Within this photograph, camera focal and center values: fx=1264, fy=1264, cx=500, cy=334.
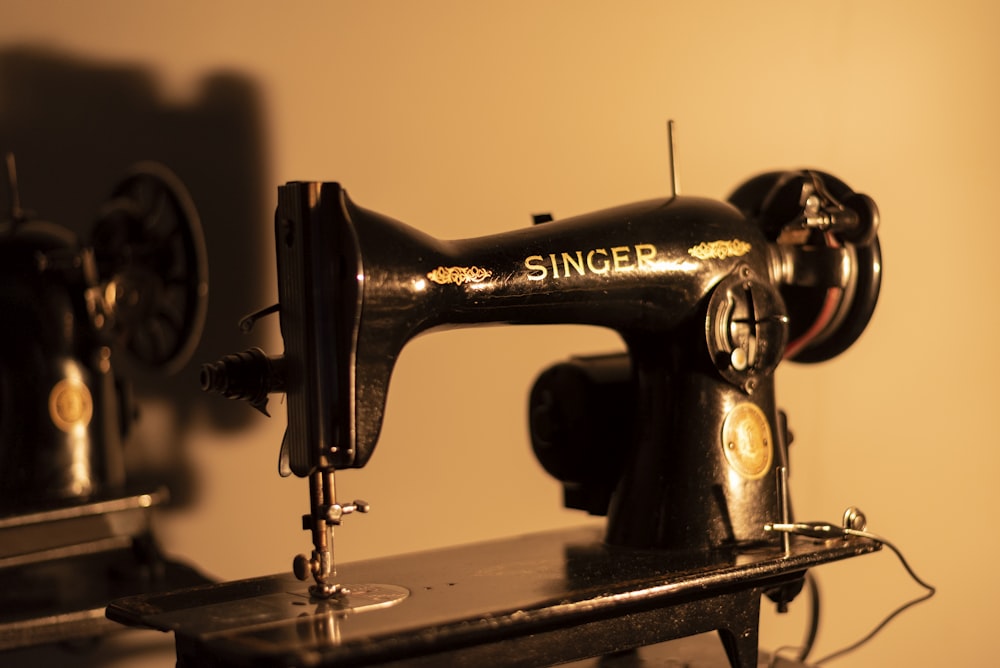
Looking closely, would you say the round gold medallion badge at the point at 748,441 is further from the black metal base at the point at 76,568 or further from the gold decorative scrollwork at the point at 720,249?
the black metal base at the point at 76,568

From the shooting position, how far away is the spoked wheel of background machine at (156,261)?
1.96 m

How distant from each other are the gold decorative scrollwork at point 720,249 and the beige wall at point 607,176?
29.8 inches

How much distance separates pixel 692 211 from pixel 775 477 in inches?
13.7

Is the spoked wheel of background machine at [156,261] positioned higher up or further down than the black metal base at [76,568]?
higher up

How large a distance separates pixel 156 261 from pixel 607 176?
860mm

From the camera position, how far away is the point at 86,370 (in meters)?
1.92

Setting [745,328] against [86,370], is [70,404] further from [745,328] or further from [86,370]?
[745,328]

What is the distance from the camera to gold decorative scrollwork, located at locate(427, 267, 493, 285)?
1.35 meters

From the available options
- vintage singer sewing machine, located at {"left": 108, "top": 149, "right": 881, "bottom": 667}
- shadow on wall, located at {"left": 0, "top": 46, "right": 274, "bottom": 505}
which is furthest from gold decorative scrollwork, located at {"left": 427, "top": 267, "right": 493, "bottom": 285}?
shadow on wall, located at {"left": 0, "top": 46, "right": 274, "bottom": 505}

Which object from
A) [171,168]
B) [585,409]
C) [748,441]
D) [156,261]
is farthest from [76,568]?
[748,441]

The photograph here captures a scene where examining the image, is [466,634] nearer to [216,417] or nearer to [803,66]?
[216,417]

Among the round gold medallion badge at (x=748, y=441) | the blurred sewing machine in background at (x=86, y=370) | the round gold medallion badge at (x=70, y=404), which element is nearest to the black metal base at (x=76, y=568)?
the blurred sewing machine in background at (x=86, y=370)

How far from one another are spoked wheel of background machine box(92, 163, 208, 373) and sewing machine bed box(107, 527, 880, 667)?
653 millimetres

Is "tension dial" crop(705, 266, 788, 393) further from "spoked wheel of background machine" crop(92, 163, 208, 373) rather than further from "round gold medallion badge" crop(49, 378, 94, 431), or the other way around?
"round gold medallion badge" crop(49, 378, 94, 431)
